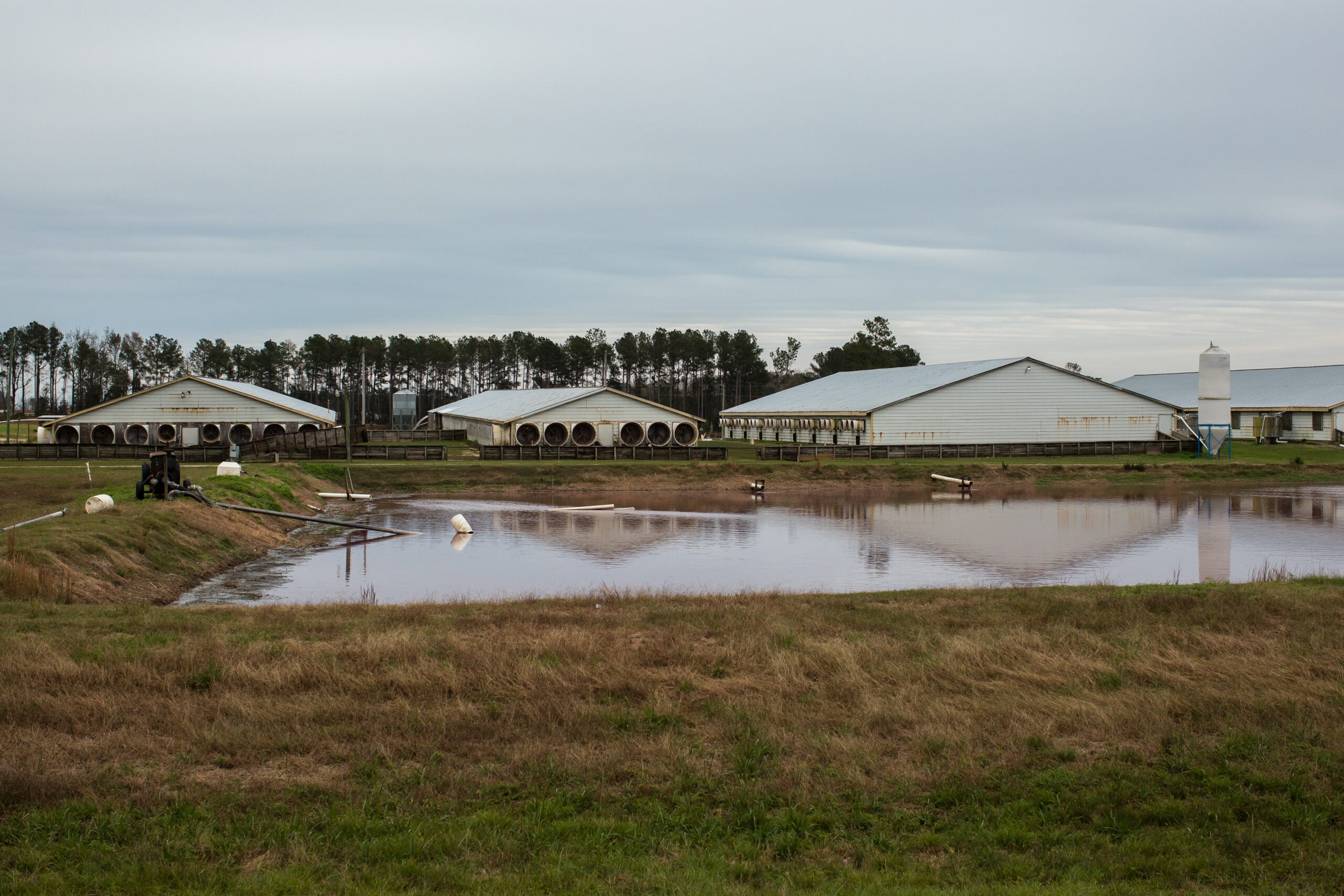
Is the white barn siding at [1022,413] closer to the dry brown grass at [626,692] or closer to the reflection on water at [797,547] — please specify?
the reflection on water at [797,547]

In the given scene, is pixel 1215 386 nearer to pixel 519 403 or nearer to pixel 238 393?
pixel 519 403

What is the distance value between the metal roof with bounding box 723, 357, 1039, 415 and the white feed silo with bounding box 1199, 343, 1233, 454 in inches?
378

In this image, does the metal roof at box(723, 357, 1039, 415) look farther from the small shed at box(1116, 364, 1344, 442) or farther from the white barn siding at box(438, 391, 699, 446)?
the small shed at box(1116, 364, 1344, 442)

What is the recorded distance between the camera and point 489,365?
463 ft

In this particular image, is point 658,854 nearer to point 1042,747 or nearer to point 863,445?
point 1042,747

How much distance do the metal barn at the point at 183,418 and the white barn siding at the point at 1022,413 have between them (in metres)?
32.5

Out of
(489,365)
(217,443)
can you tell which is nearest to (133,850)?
(217,443)

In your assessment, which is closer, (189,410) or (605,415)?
(189,410)

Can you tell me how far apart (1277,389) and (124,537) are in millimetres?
69403

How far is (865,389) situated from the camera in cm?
6806

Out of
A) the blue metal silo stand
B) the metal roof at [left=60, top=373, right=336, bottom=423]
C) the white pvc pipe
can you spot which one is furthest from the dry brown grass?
the blue metal silo stand

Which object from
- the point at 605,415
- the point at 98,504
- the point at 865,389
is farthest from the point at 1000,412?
the point at 98,504

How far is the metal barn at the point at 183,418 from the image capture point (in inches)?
2164

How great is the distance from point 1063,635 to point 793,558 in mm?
12476
